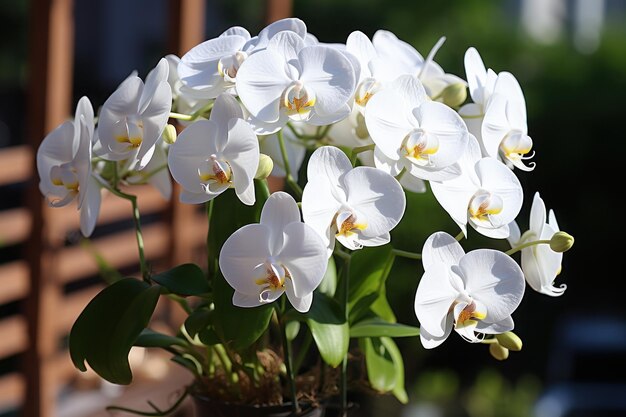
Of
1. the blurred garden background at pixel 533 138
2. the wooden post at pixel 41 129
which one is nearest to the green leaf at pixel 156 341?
the wooden post at pixel 41 129

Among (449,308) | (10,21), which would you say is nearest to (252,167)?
(449,308)

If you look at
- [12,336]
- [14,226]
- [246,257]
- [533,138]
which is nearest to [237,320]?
[246,257]

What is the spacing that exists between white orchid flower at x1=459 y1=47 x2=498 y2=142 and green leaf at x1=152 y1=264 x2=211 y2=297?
22 centimetres

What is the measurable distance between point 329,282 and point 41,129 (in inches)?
43.0

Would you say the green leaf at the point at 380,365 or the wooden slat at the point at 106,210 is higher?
the green leaf at the point at 380,365

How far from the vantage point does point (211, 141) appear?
547 mm

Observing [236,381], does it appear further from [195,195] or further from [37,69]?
[37,69]

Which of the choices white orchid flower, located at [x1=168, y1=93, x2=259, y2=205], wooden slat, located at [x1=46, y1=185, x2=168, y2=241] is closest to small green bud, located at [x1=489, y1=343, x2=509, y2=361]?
white orchid flower, located at [x1=168, y1=93, x2=259, y2=205]

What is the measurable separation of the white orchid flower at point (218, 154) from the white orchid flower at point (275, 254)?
0.03 m

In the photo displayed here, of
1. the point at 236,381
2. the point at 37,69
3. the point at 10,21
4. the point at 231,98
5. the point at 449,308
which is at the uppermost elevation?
the point at 231,98

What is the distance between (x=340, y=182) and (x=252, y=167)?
2.2 inches

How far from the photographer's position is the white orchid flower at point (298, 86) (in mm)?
567

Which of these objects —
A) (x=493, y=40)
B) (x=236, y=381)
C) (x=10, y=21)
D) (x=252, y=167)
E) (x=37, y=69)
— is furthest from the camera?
(x=10, y=21)

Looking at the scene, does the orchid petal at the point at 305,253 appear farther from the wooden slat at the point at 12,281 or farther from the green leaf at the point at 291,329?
the wooden slat at the point at 12,281
